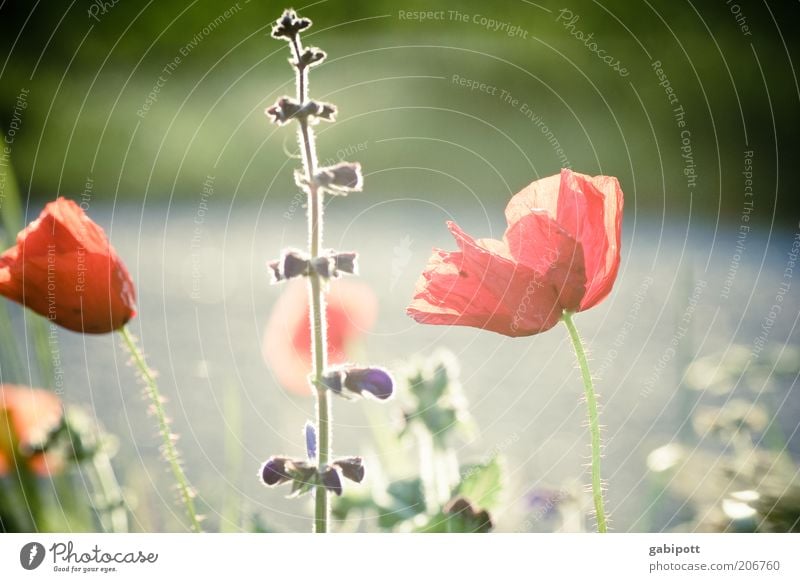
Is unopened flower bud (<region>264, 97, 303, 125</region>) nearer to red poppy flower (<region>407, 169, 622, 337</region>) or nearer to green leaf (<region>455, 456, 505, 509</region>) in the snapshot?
red poppy flower (<region>407, 169, 622, 337</region>)

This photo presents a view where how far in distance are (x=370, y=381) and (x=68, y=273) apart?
0.15 meters

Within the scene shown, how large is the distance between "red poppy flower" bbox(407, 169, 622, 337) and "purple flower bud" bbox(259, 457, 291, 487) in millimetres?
91

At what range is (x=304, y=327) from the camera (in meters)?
0.54

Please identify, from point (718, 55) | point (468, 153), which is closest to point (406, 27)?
point (468, 153)

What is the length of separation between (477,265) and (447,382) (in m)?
0.11

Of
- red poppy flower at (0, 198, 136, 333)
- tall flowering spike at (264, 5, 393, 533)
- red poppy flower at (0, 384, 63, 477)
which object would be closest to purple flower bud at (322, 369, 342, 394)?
tall flowering spike at (264, 5, 393, 533)

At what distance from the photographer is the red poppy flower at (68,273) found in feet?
1.25

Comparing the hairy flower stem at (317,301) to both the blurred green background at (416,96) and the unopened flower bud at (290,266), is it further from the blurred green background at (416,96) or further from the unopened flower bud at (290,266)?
the blurred green background at (416,96)

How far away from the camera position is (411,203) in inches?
24.5

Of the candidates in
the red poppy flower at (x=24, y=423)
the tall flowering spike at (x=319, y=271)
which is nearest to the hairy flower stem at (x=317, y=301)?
the tall flowering spike at (x=319, y=271)

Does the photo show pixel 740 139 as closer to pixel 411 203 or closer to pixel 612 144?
pixel 612 144
